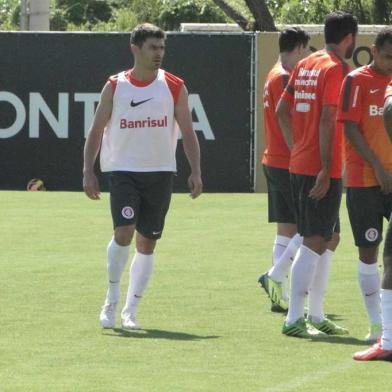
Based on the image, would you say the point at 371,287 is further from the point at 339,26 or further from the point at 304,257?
the point at 339,26

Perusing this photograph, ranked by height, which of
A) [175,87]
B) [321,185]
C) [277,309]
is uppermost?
[175,87]

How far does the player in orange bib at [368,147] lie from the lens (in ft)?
28.8

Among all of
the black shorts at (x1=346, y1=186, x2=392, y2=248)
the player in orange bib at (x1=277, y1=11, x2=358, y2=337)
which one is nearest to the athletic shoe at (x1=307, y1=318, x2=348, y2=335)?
the player in orange bib at (x1=277, y1=11, x2=358, y2=337)

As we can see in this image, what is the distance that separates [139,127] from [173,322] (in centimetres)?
134

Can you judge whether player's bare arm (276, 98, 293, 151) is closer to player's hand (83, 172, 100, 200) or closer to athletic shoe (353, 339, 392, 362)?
player's hand (83, 172, 100, 200)

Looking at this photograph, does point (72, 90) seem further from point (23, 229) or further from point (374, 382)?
point (374, 382)

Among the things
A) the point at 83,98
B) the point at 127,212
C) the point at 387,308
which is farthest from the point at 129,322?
the point at 83,98

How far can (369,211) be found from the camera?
891 cm

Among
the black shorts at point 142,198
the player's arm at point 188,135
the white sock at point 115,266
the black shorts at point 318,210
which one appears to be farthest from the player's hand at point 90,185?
the black shorts at point 318,210

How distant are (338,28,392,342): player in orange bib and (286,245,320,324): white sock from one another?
335 millimetres

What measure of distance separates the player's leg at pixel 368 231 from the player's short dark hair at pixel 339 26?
38.0 inches

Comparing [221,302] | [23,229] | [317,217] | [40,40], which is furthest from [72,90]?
[317,217]

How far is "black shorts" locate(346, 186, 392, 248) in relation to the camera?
891 centimetres

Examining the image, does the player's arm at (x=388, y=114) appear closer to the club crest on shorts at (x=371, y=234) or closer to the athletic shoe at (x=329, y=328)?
the club crest on shorts at (x=371, y=234)
